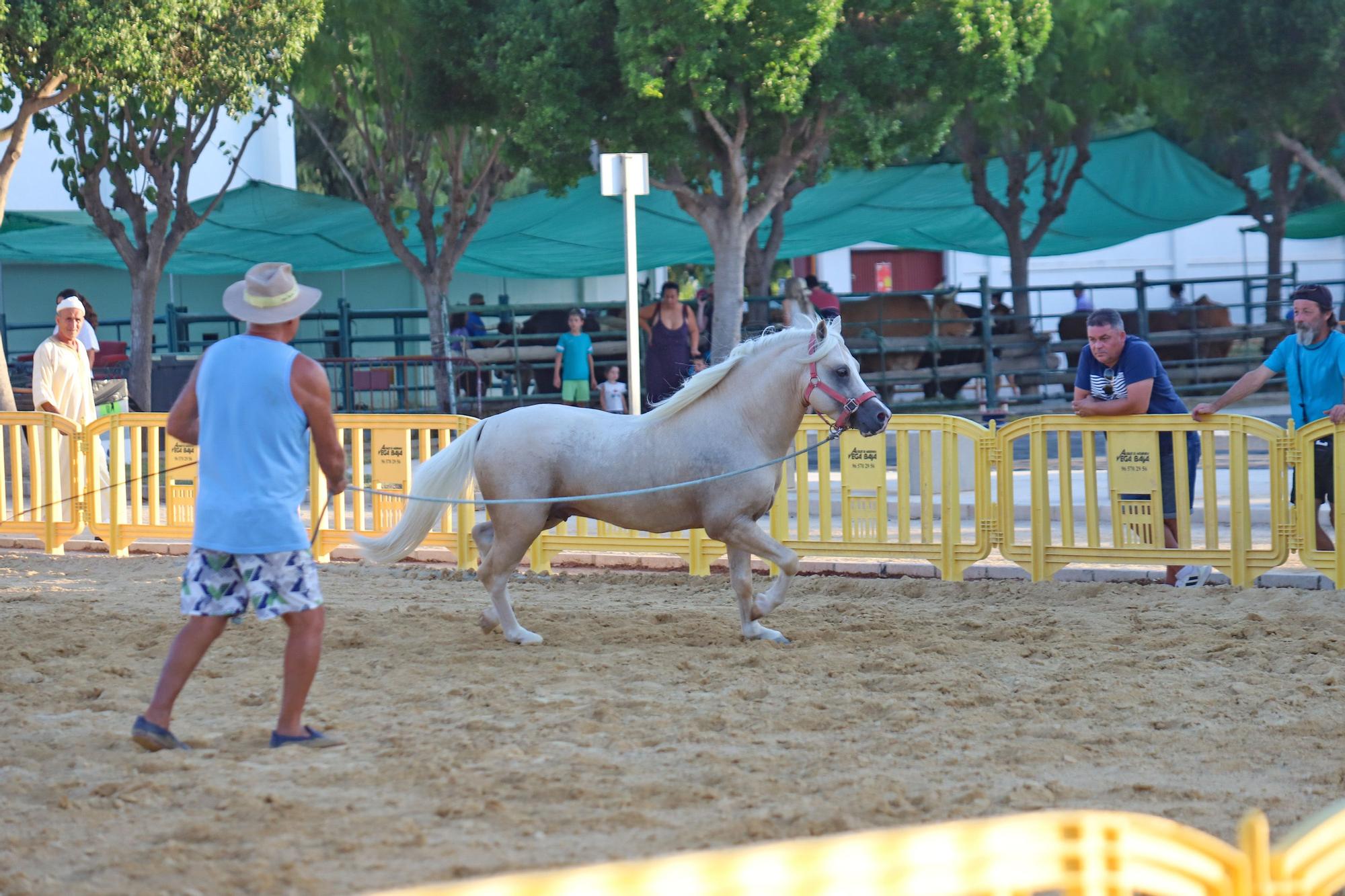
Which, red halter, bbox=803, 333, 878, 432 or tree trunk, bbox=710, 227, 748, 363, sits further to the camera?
tree trunk, bbox=710, 227, 748, 363

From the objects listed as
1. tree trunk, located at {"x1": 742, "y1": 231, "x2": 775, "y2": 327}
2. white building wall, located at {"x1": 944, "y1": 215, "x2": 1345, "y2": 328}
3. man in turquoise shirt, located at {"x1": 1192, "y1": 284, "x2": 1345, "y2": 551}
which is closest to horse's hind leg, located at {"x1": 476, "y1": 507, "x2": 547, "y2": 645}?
man in turquoise shirt, located at {"x1": 1192, "y1": 284, "x2": 1345, "y2": 551}

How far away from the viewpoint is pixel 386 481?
1065cm

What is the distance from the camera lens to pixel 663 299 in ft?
56.9

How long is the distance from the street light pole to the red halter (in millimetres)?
3279

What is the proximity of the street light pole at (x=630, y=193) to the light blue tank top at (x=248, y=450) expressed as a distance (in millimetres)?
5529

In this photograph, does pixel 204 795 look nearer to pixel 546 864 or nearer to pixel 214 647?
pixel 546 864

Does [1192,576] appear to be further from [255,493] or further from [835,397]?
[255,493]

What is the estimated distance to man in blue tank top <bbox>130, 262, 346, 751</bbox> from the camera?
5.21 metres

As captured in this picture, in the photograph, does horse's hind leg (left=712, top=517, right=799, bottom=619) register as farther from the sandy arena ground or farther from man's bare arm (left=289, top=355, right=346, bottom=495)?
man's bare arm (left=289, top=355, right=346, bottom=495)

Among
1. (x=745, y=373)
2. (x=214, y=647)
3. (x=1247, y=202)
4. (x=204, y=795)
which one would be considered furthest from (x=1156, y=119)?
(x=204, y=795)

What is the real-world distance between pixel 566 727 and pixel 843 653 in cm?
188

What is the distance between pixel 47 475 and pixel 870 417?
7087 mm

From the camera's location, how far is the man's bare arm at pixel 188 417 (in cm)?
542

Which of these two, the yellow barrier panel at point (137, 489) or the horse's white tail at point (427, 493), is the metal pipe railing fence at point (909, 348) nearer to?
the yellow barrier panel at point (137, 489)
